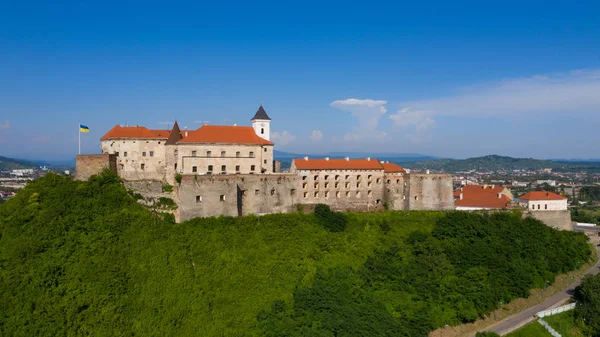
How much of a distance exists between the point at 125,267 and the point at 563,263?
150 feet

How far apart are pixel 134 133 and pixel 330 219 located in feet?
80.1

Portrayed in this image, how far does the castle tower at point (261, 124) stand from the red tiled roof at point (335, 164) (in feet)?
20.5

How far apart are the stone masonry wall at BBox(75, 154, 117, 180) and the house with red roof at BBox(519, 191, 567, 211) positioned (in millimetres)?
51453

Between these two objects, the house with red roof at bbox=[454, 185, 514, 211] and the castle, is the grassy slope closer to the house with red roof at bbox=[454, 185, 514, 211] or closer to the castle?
the castle

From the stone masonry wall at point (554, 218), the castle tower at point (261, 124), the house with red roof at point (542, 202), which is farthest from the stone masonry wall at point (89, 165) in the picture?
the house with red roof at point (542, 202)

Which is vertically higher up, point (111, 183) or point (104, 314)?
point (111, 183)

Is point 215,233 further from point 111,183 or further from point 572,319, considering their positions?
point 572,319

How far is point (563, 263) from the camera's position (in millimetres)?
52188

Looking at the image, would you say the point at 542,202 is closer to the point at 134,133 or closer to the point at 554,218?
the point at 554,218

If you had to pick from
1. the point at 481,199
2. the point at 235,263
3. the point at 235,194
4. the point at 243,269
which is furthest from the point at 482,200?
the point at 235,263

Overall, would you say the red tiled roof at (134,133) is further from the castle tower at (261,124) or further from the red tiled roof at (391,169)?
the red tiled roof at (391,169)

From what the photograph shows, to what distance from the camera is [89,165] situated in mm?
48000

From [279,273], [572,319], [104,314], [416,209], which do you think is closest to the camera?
[104,314]

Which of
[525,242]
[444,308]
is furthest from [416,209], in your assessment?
[444,308]
